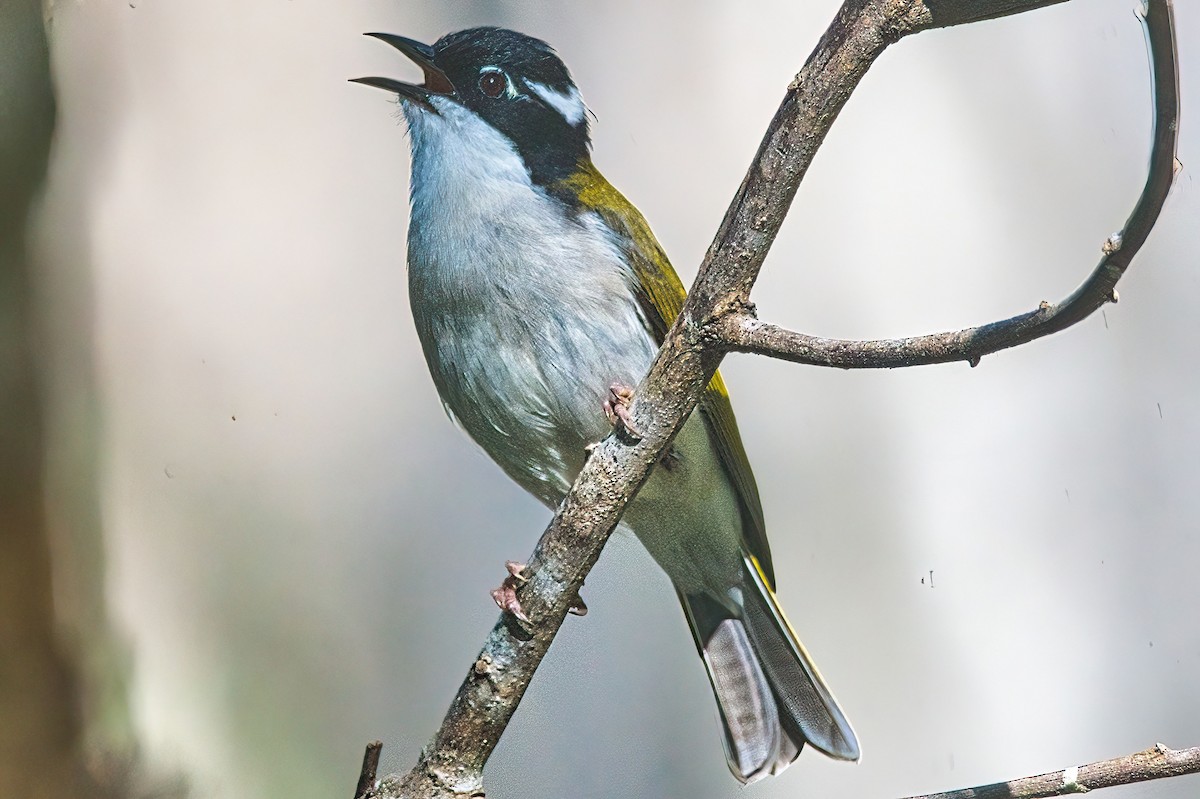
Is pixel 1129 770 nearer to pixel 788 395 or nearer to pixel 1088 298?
pixel 1088 298

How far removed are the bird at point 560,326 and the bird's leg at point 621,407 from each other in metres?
0.02

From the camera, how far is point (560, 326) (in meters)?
1.07

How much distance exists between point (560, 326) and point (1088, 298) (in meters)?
0.54

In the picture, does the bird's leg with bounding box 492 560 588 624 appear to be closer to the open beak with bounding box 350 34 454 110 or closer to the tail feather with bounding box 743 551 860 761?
the tail feather with bounding box 743 551 860 761

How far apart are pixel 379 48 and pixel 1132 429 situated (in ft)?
3.40

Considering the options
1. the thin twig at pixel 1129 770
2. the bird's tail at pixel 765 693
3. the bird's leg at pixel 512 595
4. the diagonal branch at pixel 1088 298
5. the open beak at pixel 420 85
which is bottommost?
the thin twig at pixel 1129 770

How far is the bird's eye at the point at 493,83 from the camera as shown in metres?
1.12

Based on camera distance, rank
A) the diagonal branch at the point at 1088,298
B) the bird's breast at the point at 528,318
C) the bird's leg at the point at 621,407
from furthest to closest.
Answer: the bird's breast at the point at 528,318
the bird's leg at the point at 621,407
the diagonal branch at the point at 1088,298

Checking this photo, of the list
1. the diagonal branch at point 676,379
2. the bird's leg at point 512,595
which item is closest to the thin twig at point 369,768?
the diagonal branch at point 676,379

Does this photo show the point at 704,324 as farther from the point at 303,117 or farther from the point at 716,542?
the point at 303,117

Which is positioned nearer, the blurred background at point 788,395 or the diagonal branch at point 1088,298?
the diagonal branch at point 1088,298

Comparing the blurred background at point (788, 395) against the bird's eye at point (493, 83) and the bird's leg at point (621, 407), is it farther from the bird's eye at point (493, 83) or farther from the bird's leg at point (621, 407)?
the bird's leg at point (621, 407)

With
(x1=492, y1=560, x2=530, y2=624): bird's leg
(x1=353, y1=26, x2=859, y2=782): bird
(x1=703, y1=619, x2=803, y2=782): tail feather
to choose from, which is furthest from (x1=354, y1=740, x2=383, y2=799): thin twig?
(x1=703, y1=619, x2=803, y2=782): tail feather

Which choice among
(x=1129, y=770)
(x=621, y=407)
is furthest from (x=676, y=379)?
(x=1129, y=770)
